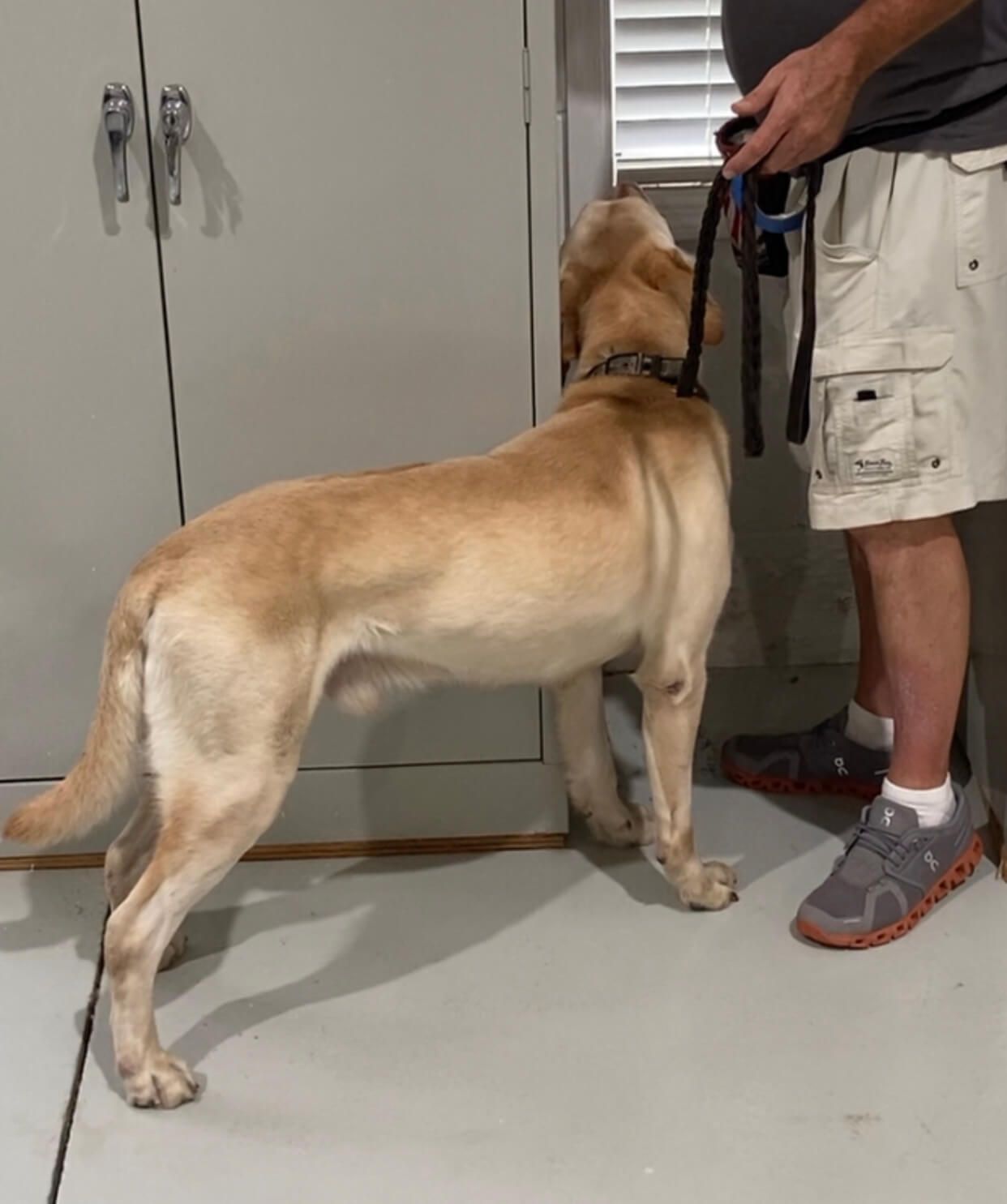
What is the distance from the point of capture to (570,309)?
220 centimetres

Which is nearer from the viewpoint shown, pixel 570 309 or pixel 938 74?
pixel 938 74

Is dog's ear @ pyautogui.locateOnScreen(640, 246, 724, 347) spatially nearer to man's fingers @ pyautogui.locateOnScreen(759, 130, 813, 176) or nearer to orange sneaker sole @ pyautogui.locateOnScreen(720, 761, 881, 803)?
man's fingers @ pyautogui.locateOnScreen(759, 130, 813, 176)

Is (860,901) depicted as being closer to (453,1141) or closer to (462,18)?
(453,1141)

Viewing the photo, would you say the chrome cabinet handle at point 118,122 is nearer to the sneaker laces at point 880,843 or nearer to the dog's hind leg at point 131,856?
the dog's hind leg at point 131,856

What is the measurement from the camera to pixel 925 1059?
1897mm

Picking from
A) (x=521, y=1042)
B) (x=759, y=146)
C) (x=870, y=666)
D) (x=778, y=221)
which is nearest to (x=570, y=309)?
(x=778, y=221)

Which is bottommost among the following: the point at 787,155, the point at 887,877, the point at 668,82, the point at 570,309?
the point at 887,877

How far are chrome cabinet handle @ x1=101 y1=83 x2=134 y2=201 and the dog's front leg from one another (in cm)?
101

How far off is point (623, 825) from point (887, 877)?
0.43 m

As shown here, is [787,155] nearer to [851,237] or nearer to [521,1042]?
A: [851,237]

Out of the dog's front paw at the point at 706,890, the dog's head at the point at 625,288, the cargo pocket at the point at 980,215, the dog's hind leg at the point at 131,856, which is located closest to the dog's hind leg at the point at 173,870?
the dog's hind leg at the point at 131,856

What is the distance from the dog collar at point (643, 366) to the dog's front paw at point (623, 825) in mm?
690

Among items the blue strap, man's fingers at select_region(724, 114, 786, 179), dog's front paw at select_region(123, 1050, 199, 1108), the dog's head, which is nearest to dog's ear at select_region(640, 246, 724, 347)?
the dog's head

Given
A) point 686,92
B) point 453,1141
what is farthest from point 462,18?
point 453,1141
